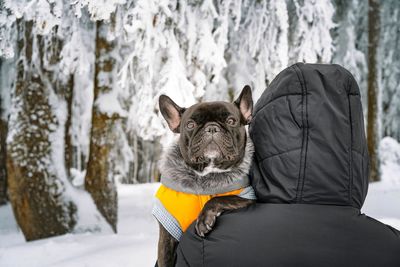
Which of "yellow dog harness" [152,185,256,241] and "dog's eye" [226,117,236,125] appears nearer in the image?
"yellow dog harness" [152,185,256,241]

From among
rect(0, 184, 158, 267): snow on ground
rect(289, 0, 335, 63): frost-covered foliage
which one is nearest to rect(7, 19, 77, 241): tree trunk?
rect(0, 184, 158, 267): snow on ground

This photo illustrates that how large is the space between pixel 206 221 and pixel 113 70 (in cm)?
562

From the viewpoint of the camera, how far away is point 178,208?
7.96 feet

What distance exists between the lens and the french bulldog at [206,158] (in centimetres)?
249

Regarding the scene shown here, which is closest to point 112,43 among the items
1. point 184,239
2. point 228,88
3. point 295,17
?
point 228,88

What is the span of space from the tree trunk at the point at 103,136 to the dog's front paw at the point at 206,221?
5.24 metres

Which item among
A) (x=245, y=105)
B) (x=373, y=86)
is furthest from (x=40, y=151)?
(x=373, y=86)

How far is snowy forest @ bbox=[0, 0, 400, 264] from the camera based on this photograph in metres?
5.53

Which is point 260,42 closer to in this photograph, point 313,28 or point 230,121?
point 313,28

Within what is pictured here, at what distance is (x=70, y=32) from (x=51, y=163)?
2216mm

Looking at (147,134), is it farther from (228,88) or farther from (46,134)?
(228,88)

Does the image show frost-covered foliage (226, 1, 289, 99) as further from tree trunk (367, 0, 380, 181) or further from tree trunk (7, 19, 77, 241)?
tree trunk (367, 0, 380, 181)

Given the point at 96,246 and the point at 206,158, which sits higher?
the point at 206,158

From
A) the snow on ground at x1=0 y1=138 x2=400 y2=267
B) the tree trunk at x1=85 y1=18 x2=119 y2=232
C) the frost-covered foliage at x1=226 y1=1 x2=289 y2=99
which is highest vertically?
the frost-covered foliage at x1=226 y1=1 x2=289 y2=99
